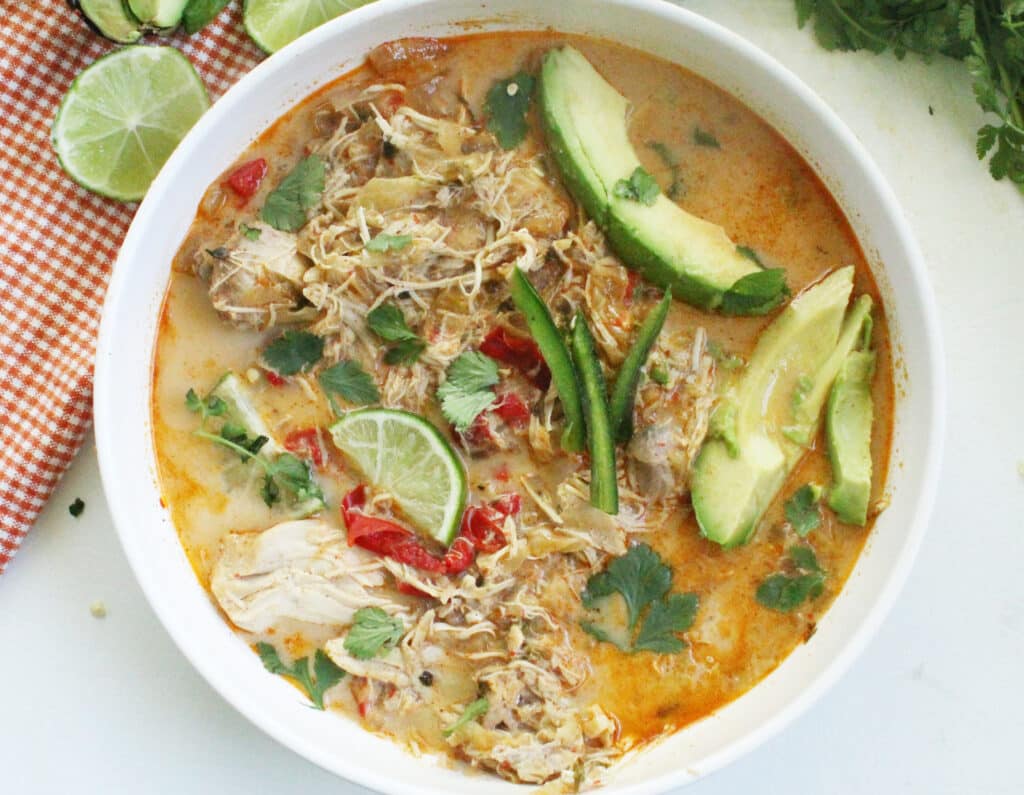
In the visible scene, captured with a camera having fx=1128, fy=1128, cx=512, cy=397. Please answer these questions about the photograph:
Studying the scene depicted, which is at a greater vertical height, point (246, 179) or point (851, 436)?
point (246, 179)

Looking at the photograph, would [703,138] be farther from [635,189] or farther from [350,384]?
[350,384]

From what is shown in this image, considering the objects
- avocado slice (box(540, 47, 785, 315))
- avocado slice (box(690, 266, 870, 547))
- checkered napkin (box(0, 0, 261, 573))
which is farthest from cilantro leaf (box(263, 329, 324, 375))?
avocado slice (box(690, 266, 870, 547))

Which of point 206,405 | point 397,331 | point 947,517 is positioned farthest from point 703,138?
point 206,405

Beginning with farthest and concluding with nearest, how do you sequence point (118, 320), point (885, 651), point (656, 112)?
1. point (885, 651)
2. point (656, 112)
3. point (118, 320)

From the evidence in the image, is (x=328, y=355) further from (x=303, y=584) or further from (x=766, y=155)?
(x=766, y=155)

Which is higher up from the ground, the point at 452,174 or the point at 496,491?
the point at 452,174

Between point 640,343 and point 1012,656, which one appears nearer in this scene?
point 640,343

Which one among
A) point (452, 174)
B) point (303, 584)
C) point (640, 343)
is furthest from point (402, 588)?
point (452, 174)

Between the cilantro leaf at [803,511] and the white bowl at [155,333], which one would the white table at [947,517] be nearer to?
the white bowl at [155,333]
